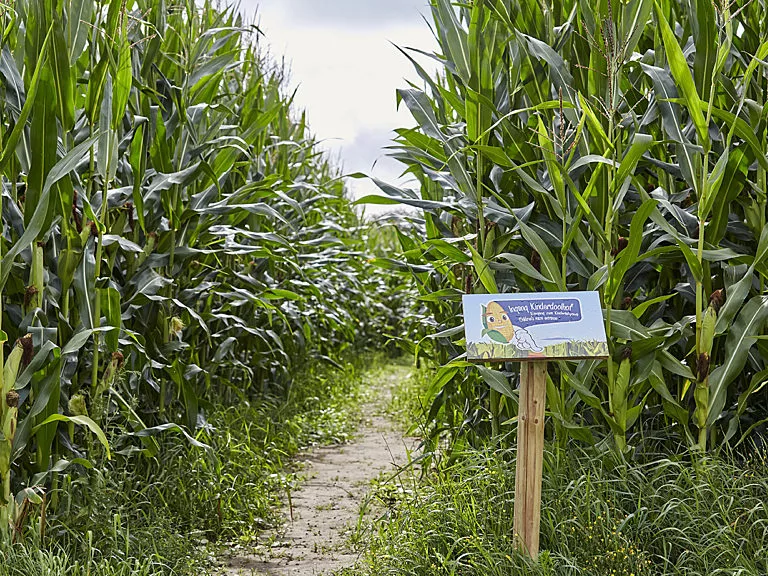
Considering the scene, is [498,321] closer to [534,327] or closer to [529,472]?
[534,327]

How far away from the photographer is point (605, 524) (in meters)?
2.62

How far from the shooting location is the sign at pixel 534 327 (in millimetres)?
2367

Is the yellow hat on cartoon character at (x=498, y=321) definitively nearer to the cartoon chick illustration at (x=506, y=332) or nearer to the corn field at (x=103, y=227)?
the cartoon chick illustration at (x=506, y=332)

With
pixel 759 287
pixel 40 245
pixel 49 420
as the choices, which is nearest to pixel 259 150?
pixel 40 245

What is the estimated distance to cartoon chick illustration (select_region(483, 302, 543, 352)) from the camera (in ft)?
7.80

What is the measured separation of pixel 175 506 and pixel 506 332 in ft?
6.43

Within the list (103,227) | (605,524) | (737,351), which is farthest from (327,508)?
(737,351)

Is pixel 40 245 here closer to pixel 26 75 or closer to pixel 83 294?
pixel 83 294

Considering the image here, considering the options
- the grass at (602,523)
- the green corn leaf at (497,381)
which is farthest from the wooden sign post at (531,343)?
the green corn leaf at (497,381)

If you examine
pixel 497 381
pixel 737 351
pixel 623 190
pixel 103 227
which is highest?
pixel 623 190

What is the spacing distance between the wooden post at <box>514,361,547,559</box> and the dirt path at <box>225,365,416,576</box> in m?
1.11

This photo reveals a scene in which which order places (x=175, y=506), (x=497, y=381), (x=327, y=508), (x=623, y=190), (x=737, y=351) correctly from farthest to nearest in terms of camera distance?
1. (x=327, y=508)
2. (x=175, y=506)
3. (x=497, y=381)
4. (x=737, y=351)
5. (x=623, y=190)

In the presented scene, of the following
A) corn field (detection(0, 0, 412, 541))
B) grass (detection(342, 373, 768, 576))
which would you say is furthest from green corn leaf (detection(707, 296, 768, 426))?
corn field (detection(0, 0, 412, 541))

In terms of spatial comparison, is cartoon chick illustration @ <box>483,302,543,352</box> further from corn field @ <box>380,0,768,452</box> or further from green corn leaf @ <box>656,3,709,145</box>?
green corn leaf @ <box>656,3,709,145</box>
